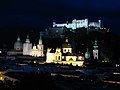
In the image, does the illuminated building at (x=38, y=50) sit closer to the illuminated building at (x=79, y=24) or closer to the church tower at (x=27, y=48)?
the church tower at (x=27, y=48)

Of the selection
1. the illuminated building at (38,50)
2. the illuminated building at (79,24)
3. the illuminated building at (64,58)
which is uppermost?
the illuminated building at (79,24)

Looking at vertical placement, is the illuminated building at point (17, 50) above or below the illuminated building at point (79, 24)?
below

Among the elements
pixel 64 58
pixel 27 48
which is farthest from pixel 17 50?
pixel 64 58

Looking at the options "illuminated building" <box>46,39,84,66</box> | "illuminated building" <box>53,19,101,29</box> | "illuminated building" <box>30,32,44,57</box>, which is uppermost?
"illuminated building" <box>53,19,101,29</box>

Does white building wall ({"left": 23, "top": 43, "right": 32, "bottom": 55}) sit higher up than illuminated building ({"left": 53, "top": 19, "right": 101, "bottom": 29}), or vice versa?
illuminated building ({"left": 53, "top": 19, "right": 101, "bottom": 29})

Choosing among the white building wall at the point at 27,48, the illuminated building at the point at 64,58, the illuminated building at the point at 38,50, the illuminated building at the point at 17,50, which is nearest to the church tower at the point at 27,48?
the white building wall at the point at 27,48

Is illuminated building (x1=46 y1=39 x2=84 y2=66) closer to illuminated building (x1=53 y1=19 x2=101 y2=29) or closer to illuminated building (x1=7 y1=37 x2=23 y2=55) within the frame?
illuminated building (x1=7 y1=37 x2=23 y2=55)

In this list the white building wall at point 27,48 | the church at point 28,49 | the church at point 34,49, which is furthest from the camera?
the white building wall at point 27,48

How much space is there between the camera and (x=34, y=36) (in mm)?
113438

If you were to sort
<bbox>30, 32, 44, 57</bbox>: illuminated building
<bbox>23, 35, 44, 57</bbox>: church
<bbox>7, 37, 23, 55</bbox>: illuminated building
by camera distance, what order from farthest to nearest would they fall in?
1. <bbox>7, 37, 23, 55</bbox>: illuminated building
2. <bbox>23, 35, 44, 57</bbox>: church
3. <bbox>30, 32, 44, 57</bbox>: illuminated building

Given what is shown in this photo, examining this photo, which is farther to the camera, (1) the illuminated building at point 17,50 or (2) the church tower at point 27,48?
(1) the illuminated building at point 17,50

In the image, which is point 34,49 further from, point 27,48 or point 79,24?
point 79,24

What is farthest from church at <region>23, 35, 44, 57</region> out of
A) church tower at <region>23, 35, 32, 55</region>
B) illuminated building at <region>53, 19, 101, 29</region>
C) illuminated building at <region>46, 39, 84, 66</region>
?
illuminated building at <region>53, 19, 101, 29</region>

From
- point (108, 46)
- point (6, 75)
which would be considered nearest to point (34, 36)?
point (108, 46)
